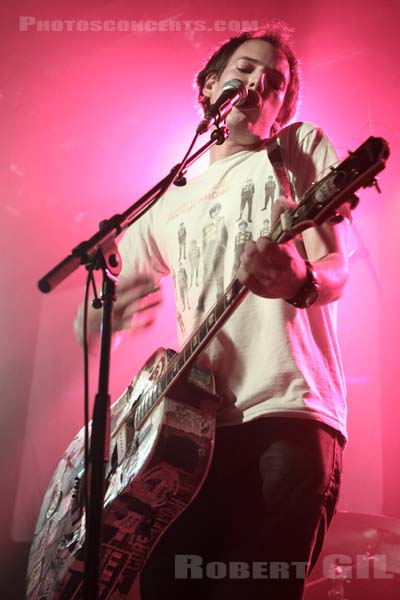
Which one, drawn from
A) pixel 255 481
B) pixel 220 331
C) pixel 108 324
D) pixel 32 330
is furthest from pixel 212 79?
pixel 32 330

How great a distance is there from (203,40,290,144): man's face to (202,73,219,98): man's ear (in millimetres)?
183

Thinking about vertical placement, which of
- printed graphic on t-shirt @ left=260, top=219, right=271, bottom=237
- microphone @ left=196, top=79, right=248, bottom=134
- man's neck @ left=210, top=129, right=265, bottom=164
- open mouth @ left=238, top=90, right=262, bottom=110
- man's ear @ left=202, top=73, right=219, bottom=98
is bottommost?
printed graphic on t-shirt @ left=260, top=219, right=271, bottom=237

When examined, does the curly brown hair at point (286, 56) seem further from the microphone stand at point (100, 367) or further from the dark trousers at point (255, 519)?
the dark trousers at point (255, 519)

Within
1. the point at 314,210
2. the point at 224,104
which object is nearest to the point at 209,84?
the point at 224,104

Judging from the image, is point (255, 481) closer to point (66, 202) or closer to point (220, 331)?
point (220, 331)

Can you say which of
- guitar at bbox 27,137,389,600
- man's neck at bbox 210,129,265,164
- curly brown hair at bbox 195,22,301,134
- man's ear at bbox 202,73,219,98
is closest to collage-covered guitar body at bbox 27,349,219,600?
guitar at bbox 27,137,389,600

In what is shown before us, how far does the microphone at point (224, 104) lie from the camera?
5.15 feet

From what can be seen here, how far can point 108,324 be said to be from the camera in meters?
1.23

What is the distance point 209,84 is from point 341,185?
1.19 m

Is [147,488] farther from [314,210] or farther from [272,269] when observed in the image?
[314,210]

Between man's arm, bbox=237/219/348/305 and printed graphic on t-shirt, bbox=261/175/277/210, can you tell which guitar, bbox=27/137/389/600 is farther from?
printed graphic on t-shirt, bbox=261/175/277/210

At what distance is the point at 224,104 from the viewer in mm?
1604

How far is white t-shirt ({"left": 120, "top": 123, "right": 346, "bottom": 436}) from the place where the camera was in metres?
1.42

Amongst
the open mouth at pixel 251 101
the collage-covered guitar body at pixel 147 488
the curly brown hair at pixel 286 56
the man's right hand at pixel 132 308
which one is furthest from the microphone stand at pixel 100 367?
the curly brown hair at pixel 286 56
